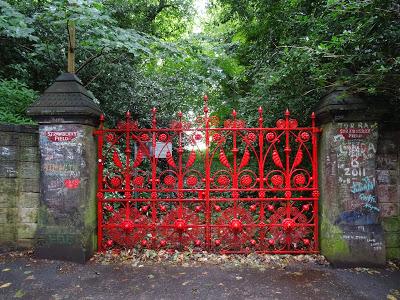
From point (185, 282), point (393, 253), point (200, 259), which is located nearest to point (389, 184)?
point (393, 253)

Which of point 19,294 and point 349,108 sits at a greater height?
point 349,108

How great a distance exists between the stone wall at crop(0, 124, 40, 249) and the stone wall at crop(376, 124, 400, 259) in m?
5.02

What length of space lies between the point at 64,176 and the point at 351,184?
4024 millimetres

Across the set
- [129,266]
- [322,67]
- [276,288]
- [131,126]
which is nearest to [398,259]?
[276,288]

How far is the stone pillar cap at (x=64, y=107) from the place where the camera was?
4.38 metres

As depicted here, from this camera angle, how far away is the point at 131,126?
4676 mm

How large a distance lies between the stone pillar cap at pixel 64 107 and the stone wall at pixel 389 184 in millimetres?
4201

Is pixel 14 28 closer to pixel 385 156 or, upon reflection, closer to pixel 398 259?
pixel 385 156

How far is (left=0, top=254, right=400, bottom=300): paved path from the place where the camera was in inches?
138

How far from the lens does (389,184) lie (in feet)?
14.5

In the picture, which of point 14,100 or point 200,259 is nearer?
point 200,259

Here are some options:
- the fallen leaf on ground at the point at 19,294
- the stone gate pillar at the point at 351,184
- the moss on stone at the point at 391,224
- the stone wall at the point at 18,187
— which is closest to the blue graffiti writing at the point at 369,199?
the stone gate pillar at the point at 351,184

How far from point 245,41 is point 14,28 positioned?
6.24 m

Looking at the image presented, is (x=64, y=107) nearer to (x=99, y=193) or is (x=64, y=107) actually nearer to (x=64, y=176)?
(x=64, y=176)
